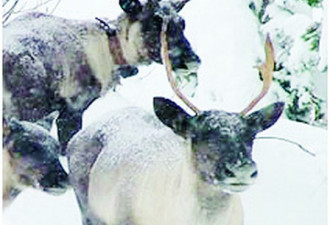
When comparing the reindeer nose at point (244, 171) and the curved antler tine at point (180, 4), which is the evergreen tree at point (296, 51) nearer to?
the curved antler tine at point (180, 4)

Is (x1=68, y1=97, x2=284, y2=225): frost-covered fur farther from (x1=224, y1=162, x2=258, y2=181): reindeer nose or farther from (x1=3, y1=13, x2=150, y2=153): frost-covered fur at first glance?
(x1=3, y1=13, x2=150, y2=153): frost-covered fur

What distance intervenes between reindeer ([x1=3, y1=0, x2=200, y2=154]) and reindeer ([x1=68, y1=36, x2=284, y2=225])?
8 cm

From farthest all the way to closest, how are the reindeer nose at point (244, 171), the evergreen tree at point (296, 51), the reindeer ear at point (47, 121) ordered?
1. the evergreen tree at point (296, 51)
2. the reindeer ear at point (47, 121)
3. the reindeer nose at point (244, 171)

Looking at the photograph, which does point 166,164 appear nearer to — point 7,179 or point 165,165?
point 165,165

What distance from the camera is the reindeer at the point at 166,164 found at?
3.83ft

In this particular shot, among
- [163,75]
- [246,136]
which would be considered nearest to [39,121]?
[163,75]

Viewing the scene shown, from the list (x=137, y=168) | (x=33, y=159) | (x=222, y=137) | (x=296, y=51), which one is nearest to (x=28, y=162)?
(x=33, y=159)

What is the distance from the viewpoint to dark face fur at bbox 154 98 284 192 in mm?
1141

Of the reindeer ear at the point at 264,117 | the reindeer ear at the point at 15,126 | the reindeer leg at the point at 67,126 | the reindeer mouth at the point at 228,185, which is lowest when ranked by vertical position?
the reindeer leg at the point at 67,126

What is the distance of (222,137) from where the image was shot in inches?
45.9

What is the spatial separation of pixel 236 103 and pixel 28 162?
0.95 feet

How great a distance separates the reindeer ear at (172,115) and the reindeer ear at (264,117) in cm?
7

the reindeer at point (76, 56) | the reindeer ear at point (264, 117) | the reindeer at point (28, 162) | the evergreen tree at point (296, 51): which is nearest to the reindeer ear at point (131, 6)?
the reindeer at point (76, 56)

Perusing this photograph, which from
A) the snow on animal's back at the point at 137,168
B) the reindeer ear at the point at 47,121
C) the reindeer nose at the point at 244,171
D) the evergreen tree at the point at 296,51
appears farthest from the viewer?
the evergreen tree at the point at 296,51
